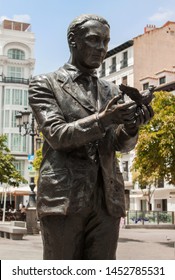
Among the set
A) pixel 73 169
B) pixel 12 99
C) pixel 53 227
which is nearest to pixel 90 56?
pixel 73 169

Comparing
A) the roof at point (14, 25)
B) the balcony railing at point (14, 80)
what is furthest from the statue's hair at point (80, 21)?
A: the roof at point (14, 25)

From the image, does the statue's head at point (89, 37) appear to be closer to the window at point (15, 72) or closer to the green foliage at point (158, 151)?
the green foliage at point (158, 151)

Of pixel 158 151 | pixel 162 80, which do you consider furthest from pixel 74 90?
pixel 162 80

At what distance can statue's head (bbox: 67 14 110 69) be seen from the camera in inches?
116

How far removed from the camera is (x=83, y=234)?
2.91 m

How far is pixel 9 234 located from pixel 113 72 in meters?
36.7

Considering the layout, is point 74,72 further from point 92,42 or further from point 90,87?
point 92,42

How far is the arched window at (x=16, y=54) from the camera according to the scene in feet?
196

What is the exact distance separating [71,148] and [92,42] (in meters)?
0.68

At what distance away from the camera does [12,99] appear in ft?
188

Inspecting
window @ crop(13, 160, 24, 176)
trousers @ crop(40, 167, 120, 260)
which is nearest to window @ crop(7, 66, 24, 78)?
window @ crop(13, 160, 24, 176)

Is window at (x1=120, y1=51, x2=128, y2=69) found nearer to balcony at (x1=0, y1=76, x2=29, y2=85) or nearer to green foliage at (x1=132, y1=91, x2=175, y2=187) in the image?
balcony at (x1=0, y1=76, x2=29, y2=85)

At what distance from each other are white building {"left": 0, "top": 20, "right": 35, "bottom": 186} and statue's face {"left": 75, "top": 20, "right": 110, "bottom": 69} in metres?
53.7
